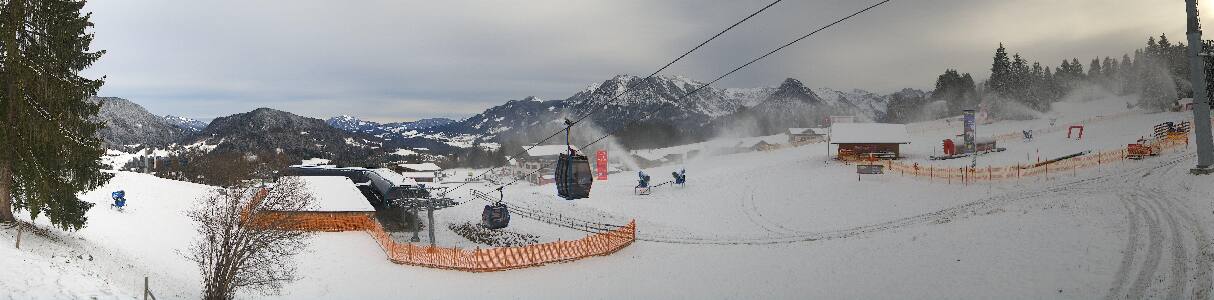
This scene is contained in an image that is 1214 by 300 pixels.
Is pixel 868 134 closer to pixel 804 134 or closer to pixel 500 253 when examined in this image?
pixel 500 253

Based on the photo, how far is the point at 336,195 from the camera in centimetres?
4322

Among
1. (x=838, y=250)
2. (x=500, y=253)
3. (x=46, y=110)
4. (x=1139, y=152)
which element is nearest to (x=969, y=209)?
(x=838, y=250)

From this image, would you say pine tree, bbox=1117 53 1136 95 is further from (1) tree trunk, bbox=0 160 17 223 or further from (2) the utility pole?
(1) tree trunk, bbox=0 160 17 223

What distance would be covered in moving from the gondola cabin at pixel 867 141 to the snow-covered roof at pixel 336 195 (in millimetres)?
49709

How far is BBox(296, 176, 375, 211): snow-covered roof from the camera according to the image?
1586 inches

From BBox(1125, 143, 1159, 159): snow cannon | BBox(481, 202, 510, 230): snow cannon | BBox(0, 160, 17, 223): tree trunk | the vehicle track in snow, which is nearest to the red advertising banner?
BBox(481, 202, 510, 230): snow cannon

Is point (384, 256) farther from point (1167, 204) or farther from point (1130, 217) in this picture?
point (1167, 204)

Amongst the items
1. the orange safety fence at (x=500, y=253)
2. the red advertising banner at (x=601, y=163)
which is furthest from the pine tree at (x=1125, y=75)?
the orange safety fence at (x=500, y=253)

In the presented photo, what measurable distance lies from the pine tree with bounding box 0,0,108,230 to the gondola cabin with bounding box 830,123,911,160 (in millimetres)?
63211

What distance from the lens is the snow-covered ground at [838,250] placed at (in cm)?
1944

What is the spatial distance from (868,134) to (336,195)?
56066 mm

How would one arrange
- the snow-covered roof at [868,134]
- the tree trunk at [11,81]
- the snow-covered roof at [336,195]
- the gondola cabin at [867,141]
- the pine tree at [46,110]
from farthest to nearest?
the snow-covered roof at [868,134] → the gondola cabin at [867,141] → the snow-covered roof at [336,195] → the pine tree at [46,110] → the tree trunk at [11,81]

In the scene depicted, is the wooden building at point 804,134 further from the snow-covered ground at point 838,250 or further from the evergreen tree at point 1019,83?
the snow-covered ground at point 838,250

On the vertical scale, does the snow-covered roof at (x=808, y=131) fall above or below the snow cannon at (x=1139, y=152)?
above
